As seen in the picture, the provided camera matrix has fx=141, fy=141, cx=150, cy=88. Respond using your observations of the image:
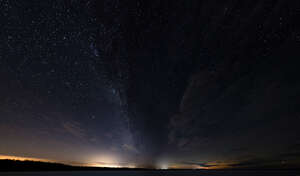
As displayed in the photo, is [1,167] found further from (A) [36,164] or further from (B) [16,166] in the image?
(A) [36,164]

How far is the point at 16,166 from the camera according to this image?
8775cm

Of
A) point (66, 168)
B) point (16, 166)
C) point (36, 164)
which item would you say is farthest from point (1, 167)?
point (66, 168)

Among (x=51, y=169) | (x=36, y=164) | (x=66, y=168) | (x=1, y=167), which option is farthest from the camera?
(x=66, y=168)

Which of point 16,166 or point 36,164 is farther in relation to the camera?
point 36,164

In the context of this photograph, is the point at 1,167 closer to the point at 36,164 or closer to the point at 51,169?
the point at 36,164

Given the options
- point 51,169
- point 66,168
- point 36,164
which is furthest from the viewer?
point 66,168

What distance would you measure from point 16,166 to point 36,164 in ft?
45.8

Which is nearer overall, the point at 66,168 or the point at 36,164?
the point at 36,164

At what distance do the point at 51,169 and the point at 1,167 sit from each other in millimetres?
36797

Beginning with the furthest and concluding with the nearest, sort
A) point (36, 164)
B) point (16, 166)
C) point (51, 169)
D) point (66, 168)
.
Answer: point (66, 168), point (51, 169), point (36, 164), point (16, 166)

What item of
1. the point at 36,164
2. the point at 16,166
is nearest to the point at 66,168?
the point at 36,164

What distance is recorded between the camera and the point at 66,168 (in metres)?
124

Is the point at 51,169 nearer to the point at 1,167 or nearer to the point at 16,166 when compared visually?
the point at 16,166

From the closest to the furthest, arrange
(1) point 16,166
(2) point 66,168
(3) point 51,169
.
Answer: (1) point 16,166, (3) point 51,169, (2) point 66,168
